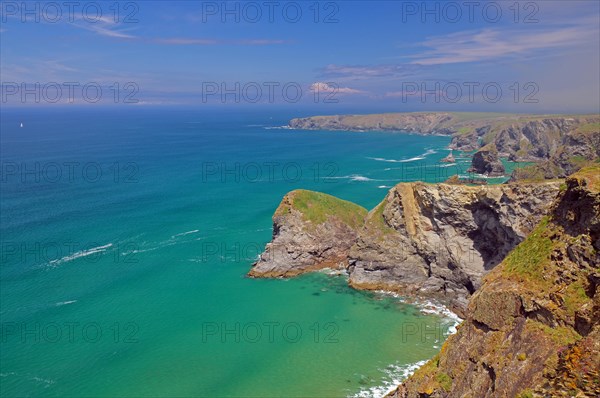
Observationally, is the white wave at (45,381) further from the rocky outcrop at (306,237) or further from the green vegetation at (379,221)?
the green vegetation at (379,221)

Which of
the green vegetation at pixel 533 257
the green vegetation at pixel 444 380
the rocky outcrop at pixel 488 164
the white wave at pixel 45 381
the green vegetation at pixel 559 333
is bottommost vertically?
the white wave at pixel 45 381

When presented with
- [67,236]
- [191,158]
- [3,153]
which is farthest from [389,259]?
[3,153]

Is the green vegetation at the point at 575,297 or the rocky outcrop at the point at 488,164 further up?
the rocky outcrop at the point at 488,164

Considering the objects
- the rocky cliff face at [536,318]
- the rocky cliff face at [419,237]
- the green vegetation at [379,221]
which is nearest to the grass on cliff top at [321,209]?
the rocky cliff face at [419,237]

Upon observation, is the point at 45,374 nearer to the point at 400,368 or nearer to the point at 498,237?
the point at 400,368

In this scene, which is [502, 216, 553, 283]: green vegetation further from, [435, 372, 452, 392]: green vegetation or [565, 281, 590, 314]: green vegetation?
[435, 372, 452, 392]: green vegetation

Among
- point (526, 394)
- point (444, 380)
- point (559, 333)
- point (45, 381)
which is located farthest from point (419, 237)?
point (45, 381)
